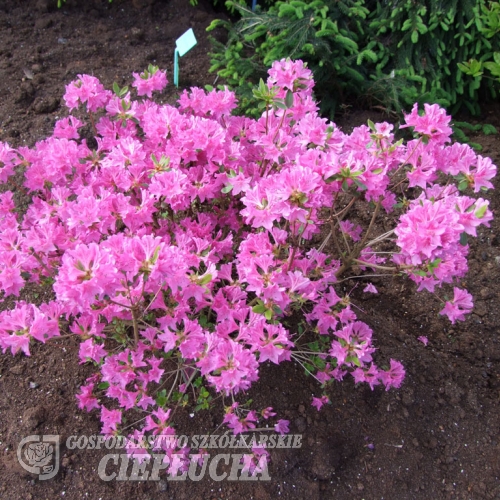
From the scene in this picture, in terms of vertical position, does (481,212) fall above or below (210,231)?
above

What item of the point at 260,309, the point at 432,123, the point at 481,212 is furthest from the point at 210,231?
the point at 481,212

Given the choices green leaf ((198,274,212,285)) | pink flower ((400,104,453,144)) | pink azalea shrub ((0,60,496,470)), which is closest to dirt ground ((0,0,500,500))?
pink azalea shrub ((0,60,496,470))

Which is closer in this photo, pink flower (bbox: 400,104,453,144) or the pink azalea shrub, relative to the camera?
the pink azalea shrub

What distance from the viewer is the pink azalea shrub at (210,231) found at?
150cm

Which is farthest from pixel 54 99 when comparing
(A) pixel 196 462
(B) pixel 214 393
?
(A) pixel 196 462

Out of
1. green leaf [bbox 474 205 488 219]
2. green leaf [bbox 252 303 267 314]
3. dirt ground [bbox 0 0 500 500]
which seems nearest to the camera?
green leaf [bbox 474 205 488 219]

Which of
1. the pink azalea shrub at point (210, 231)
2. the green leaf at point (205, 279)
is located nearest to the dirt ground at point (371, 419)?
the pink azalea shrub at point (210, 231)

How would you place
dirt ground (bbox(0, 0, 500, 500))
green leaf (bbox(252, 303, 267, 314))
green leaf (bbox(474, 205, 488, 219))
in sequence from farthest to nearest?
dirt ground (bbox(0, 0, 500, 500)) → green leaf (bbox(252, 303, 267, 314)) → green leaf (bbox(474, 205, 488, 219))

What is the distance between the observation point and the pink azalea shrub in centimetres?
150

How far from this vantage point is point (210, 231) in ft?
6.86

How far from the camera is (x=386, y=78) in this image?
10.9 feet

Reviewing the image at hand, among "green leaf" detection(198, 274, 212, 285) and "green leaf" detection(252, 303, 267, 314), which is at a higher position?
"green leaf" detection(198, 274, 212, 285)

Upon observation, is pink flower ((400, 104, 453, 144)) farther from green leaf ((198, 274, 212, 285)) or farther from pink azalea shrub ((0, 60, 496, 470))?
green leaf ((198, 274, 212, 285))

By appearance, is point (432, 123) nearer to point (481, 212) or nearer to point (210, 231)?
point (481, 212)
